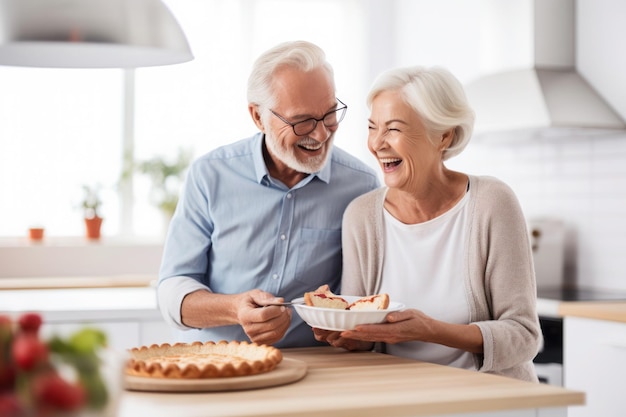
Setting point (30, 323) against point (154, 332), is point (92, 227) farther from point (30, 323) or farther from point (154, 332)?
point (30, 323)

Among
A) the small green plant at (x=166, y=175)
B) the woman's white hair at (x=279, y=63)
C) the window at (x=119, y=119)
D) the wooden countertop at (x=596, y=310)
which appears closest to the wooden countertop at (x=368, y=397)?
the woman's white hair at (x=279, y=63)

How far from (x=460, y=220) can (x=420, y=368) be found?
1.66ft

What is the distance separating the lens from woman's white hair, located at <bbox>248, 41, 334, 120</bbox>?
2320mm

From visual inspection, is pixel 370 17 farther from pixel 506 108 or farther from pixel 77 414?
pixel 77 414

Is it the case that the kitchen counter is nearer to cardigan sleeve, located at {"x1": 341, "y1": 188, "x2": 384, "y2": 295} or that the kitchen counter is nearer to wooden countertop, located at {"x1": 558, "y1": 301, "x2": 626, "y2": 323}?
cardigan sleeve, located at {"x1": 341, "y1": 188, "x2": 384, "y2": 295}

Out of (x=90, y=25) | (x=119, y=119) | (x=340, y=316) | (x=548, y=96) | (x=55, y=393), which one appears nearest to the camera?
(x=55, y=393)

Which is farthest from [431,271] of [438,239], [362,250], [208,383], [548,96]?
[548,96]

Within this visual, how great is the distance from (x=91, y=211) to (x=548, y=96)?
2750mm

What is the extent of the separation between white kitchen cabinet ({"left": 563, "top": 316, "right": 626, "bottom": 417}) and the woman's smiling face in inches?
45.0

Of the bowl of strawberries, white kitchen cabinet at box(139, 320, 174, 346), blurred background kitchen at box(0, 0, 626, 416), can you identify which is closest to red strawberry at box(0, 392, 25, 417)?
the bowl of strawberries

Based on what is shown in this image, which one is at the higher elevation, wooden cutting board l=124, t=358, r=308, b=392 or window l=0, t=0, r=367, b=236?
window l=0, t=0, r=367, b=236

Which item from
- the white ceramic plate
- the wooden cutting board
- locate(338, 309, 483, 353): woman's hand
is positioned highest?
the white ceramic plate

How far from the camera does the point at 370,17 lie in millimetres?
5762

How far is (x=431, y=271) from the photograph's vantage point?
2.21 metres
